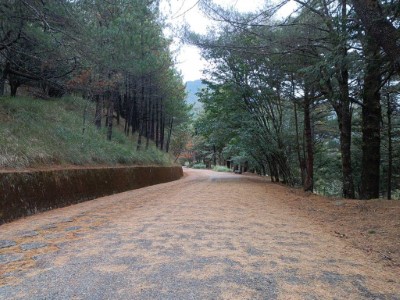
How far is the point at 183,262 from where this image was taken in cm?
267

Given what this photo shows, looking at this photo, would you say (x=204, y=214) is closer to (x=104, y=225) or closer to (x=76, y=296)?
(x=104, y=225)

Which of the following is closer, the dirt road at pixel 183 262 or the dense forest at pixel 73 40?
the dirt road at pixel 183 262

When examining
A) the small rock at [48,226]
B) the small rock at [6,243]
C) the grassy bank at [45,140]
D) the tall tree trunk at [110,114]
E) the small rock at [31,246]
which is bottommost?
the small rock at [6,243]

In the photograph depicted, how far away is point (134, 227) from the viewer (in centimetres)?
404

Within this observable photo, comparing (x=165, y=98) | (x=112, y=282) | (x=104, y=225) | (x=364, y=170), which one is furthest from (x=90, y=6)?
(x=165, y=98)

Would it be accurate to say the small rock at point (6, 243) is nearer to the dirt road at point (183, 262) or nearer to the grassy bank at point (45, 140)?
the dirt road at point (183, 262)

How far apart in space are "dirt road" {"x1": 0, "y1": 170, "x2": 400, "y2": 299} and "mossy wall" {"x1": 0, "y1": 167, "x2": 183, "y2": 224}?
60 centimetres

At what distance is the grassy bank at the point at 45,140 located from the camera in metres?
5.78

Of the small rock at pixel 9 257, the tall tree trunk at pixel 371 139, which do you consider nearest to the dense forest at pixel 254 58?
the tall tree trunk at pixel 371 139

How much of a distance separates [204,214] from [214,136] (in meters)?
11.5

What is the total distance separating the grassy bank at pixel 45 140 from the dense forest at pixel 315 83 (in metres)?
4.60

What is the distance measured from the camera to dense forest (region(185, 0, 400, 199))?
5.01 m

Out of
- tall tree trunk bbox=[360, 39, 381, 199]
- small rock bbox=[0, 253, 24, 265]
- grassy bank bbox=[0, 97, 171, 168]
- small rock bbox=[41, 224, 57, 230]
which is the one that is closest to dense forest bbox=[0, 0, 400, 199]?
tall tree trunk bbox=[360, 39, 381, 199]

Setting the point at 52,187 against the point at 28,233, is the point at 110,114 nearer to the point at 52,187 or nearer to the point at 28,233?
the point at 52,187
